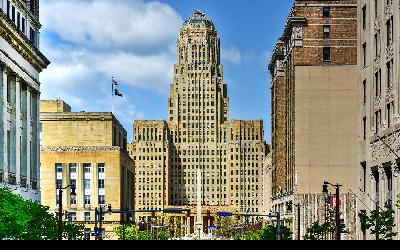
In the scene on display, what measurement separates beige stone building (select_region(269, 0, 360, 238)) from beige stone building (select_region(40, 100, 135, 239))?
49.8 meters

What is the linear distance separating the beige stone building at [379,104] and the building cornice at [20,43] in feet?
125

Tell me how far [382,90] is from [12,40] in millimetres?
39762

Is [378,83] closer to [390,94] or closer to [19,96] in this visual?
[390,94]

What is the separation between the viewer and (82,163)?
167 metres

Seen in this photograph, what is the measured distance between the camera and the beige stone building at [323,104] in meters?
126

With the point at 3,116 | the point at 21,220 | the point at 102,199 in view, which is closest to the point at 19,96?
the point at 3,116

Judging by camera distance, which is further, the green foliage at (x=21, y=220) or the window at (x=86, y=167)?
the window at (x=86, y=167)

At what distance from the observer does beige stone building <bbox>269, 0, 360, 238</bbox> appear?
12606 cm

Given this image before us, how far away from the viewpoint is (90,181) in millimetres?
167375

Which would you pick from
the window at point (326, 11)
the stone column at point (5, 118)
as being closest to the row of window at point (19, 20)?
the stone column at point (5, 118)

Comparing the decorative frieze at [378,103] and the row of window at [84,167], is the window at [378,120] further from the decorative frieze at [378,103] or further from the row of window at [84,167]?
the row of window at [84,167]

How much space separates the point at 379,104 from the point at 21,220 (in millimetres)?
41269

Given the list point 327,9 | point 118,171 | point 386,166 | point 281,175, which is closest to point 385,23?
point 386,166
